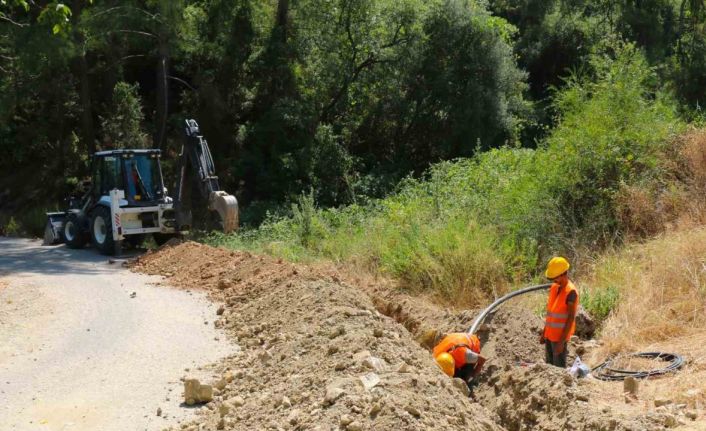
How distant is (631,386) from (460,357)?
1852 mm

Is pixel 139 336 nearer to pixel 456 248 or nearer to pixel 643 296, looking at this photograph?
pixel 456 248

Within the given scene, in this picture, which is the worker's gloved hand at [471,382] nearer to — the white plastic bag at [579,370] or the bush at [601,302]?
the white plastic bag at [579,370]

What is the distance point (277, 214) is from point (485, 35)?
→ 9.47m

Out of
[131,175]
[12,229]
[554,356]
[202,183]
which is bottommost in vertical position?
[12,229]

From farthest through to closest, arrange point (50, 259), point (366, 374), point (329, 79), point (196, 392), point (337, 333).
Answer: point (329, 79) < point (50, 259) < point (337, 333) < point (196, 392) < point (366, 374)

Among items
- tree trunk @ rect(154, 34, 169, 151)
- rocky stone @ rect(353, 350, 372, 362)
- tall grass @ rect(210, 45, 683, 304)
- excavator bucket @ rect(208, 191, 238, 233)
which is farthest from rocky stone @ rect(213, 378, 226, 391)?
tree trunk @ rect(154, 34, 169, 151)

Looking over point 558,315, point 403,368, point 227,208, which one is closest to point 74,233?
point 227,208

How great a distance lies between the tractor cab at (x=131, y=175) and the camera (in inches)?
780

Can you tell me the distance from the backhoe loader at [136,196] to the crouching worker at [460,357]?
422 inches

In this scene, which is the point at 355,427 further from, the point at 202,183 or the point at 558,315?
the point at 202,183

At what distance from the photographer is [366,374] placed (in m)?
7.04

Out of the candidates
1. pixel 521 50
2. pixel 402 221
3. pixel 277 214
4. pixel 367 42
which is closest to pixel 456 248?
pixel 402 221

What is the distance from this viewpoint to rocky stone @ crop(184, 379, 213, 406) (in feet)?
26.0

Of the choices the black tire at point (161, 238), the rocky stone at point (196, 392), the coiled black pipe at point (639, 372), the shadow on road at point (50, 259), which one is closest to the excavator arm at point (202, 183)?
the black tire at point (161, 238)
